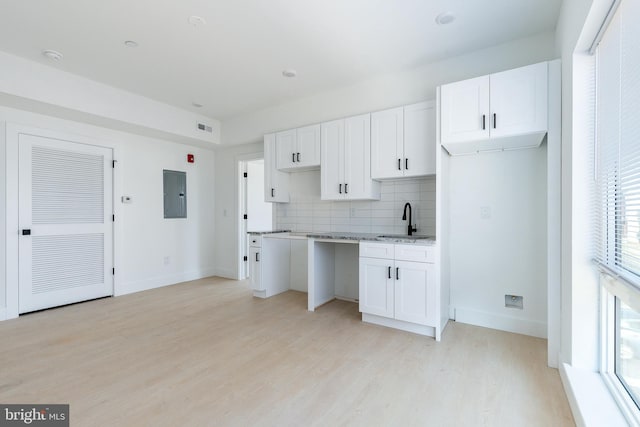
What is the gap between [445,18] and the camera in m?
2.60

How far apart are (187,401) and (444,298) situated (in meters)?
2.43

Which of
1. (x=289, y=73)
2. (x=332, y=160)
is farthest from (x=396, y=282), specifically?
(x=289, y=73)

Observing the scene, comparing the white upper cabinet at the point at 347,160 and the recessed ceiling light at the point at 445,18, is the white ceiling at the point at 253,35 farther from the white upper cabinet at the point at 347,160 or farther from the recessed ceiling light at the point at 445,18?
the white upper cabinet at the point at 347,160

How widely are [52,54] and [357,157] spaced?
131 inches

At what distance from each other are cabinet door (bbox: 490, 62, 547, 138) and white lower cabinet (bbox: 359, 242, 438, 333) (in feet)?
4.05

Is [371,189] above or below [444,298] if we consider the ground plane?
above

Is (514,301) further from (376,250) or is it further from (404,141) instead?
(404,141)

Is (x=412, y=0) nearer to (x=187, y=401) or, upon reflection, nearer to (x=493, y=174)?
(x=493, y=174)

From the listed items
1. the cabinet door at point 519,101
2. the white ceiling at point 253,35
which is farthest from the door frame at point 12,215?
the cabinet door at point 519,101

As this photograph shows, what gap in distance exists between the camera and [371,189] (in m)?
3.67

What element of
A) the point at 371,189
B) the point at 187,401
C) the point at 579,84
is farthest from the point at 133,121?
the point at 579,84

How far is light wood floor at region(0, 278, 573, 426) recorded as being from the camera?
6.06 ft

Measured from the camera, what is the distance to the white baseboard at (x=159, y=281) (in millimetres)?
4570

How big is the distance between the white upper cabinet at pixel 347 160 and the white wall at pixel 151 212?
2.76m
